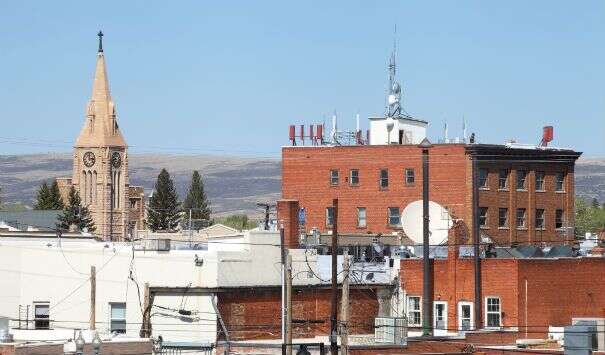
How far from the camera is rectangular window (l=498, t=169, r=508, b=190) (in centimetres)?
11338

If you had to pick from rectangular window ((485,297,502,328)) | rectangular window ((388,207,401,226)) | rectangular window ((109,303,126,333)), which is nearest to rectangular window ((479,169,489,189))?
rectangular window ((388,207,401,226))

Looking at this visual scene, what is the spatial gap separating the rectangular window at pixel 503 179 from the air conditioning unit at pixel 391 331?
53761mm

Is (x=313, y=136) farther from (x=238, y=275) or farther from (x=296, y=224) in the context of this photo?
(x=238, y=275)

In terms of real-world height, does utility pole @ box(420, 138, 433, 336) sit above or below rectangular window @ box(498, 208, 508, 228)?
below

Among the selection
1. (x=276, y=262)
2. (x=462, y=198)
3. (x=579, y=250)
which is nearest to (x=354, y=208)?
(x=462, y=198)

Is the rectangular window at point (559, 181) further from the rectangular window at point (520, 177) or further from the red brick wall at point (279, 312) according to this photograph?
the red brick wall at point (279, 312)

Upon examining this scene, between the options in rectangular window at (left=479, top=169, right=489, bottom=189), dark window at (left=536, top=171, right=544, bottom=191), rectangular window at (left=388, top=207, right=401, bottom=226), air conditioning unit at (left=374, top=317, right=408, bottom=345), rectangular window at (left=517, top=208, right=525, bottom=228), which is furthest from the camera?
rectangular window at (left=388, top=207, right=401, bottom=226)

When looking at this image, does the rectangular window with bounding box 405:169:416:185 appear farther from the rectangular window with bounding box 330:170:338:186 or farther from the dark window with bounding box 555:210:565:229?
the dark window with bounding box 555:210:565:229

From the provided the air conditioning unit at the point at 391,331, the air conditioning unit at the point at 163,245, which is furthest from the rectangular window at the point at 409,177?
the air conditioning unit at the point at 391,331

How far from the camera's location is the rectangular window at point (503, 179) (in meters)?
113

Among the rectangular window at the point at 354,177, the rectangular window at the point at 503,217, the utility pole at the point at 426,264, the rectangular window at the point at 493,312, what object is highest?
the rectangular window at the point at 354,177

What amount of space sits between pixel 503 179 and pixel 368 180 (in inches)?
413

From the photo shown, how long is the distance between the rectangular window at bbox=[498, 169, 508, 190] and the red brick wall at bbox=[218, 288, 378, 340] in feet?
154

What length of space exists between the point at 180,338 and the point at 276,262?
16.6ft
